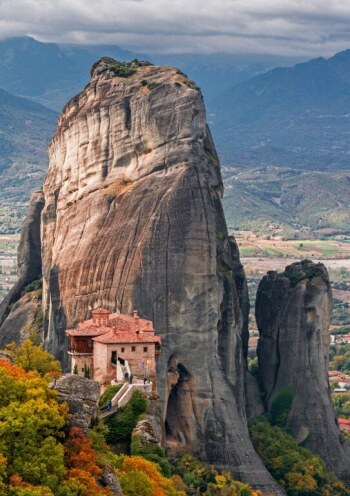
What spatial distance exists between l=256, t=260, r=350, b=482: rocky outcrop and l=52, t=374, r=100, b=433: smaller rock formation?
53.2 meters

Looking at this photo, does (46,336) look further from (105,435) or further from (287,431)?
(105,435)

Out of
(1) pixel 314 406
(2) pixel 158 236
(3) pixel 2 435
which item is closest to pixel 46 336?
(2) pixel 158 236

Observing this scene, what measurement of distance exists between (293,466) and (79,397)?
46844 millimetres

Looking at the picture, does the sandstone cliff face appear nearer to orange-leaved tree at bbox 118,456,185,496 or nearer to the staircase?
the staircase

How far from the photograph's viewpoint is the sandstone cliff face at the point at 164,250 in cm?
9194

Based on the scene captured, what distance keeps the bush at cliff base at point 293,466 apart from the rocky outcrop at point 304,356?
4.17 meters

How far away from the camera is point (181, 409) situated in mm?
92125

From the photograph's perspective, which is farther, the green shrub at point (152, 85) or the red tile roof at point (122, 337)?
the green shrub at point (152, 85)

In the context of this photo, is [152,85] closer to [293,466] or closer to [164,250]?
[164,250]

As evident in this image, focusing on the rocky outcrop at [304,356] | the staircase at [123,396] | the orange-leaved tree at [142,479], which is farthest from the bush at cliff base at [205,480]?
the orange-leaved tree at [142,479]

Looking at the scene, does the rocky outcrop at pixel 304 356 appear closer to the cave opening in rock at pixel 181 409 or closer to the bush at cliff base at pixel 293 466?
the bush at cliff base at pixel 293 466

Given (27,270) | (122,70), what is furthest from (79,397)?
(27,270)

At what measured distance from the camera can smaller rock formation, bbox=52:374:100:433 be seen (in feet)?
160

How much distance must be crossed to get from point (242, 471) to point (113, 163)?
910 inches
